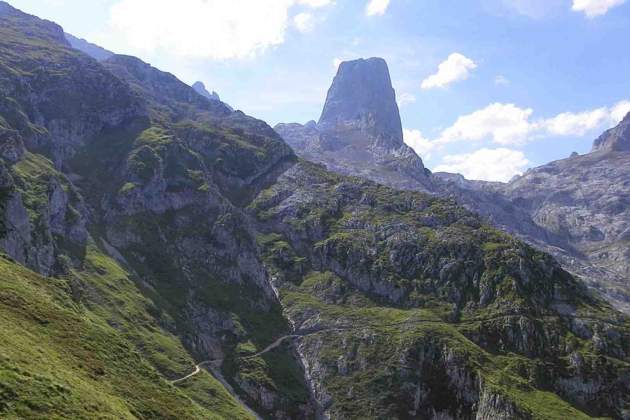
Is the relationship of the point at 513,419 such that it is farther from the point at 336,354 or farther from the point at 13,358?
the point at 13,358

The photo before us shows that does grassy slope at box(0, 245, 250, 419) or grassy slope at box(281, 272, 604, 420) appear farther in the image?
grassy slope at box(281, 272, 604, 420)

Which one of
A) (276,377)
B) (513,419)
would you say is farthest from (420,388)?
(276,377)

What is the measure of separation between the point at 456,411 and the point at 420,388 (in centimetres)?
1364

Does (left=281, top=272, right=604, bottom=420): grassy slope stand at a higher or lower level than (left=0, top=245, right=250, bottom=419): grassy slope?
lower

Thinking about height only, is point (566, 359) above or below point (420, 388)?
above

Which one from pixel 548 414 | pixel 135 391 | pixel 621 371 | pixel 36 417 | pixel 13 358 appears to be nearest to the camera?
pixel 36 417

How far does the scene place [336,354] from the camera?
19225 cm

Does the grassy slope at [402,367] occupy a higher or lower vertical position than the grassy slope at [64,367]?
lower

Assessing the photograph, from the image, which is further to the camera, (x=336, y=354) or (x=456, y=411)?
(x=336, y=354)

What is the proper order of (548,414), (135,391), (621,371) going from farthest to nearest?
(621,371) → (548,414) → (135,391)

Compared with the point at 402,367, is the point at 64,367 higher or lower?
higher

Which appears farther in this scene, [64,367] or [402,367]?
[402,367]

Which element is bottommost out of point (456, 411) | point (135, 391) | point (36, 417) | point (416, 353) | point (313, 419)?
point (313, 419)

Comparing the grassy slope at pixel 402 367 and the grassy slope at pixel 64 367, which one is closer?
the grassy slope at pixel 64 367
